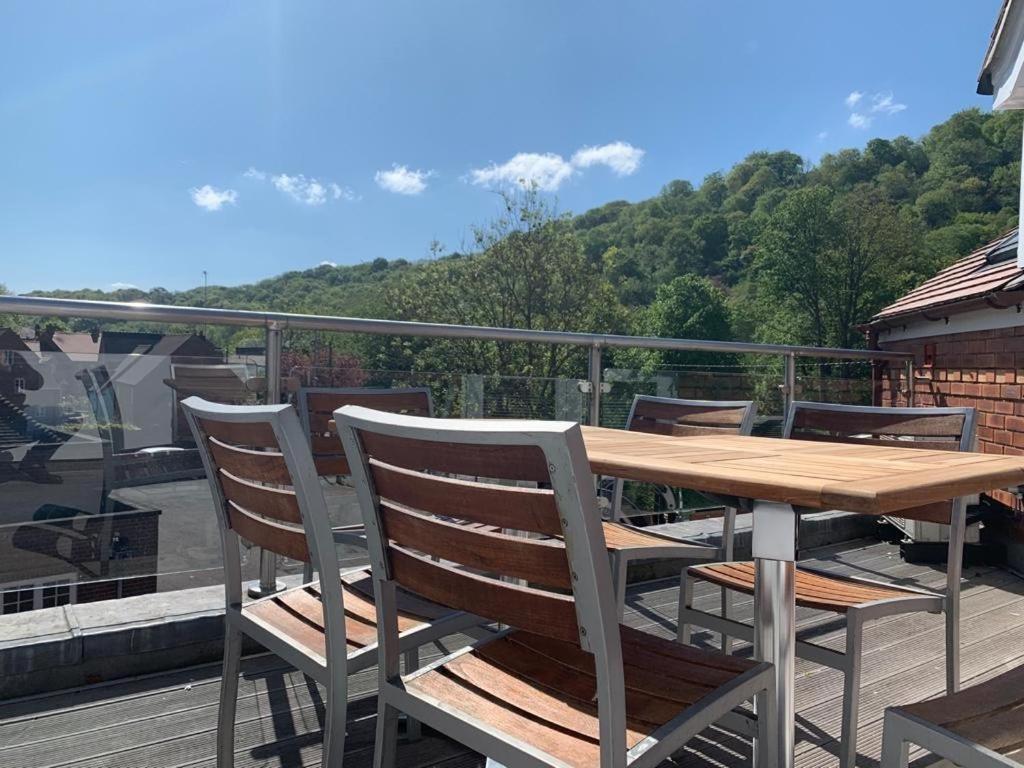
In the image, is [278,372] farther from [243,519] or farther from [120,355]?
[243,519]

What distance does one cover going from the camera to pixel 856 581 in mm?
2146

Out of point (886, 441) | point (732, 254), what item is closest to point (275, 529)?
point (886, 441)

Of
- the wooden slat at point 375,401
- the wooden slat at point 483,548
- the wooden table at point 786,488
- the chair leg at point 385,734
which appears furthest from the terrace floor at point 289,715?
the wooden slat at point 483,548

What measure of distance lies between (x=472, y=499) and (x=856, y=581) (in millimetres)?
1578

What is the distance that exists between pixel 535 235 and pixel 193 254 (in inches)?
2629

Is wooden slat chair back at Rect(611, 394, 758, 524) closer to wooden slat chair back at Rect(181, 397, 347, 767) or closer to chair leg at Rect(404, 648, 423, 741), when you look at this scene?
chair leg at Rect(404, 648, 423, 741)

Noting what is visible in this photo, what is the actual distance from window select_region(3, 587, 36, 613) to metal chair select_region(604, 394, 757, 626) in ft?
7.14

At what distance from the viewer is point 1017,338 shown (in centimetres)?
523

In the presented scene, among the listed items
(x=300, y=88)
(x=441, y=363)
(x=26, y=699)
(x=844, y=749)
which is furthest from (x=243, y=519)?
(x=300, y=88)

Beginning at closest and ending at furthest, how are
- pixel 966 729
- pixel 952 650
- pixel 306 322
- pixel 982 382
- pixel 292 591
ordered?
pixel 966 729, pixel 292 591, pixel 952 650, pixel 306 322, pixel 982 382

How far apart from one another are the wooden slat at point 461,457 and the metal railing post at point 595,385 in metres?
2.89

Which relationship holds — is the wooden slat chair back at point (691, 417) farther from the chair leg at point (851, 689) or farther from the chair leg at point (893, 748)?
the chair leg at point (893, 748)

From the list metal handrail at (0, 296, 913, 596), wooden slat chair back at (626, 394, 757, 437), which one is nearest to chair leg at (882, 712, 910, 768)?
wooden slat chair back at (626, 394, 757, 437)

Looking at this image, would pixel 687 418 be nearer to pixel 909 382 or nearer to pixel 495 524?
pixel 495 524
